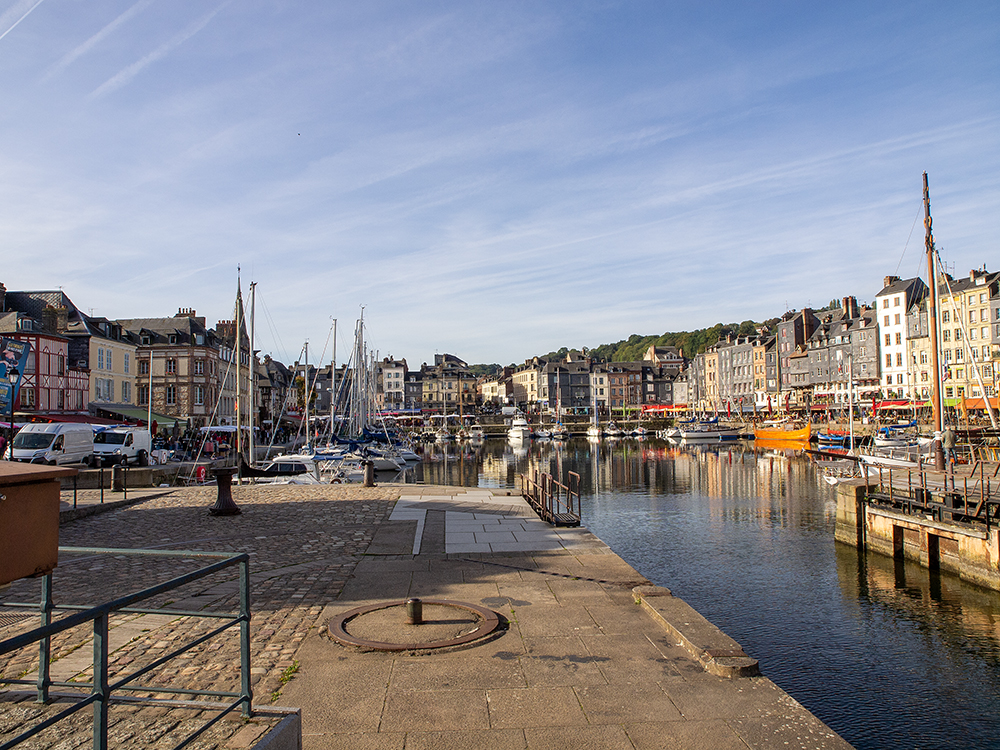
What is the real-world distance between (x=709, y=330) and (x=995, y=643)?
612 feet

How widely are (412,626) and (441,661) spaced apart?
119 centimetres

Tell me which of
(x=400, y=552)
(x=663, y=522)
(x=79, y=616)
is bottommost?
(x=663, y=522)

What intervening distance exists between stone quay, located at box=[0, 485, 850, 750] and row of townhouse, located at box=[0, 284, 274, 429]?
23.8 metres

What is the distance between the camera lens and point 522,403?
6235 inches

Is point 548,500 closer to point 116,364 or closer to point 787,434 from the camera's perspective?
point 116,364

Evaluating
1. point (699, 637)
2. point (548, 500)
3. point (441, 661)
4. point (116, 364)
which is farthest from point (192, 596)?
point (116, 364)

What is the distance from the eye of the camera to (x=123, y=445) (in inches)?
1542

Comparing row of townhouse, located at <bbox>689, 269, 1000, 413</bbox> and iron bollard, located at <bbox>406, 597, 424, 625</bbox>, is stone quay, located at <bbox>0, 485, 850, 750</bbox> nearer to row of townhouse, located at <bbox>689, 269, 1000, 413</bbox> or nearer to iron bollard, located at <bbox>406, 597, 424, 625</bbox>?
iron bollard, located at <bbox>406, 597, 424, 625</bbox>

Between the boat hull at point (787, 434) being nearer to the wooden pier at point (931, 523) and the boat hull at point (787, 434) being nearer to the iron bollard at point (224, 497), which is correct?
the wooden pier at point (931, 523)

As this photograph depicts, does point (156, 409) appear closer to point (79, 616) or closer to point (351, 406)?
point (351, 406)

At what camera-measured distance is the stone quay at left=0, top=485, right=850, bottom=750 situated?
561 centimetres

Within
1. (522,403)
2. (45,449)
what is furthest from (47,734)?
(522,403)

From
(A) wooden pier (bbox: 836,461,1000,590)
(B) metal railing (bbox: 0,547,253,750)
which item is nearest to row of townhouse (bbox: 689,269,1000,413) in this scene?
(A) wooden pier (bbox: 836,461,1000,590)

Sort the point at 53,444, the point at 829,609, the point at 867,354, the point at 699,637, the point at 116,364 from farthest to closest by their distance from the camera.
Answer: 1. the point at 867,354
2. the point at 116,364
3. the point at 53,444
4. the point at 829,609
5. the point at 699,637
